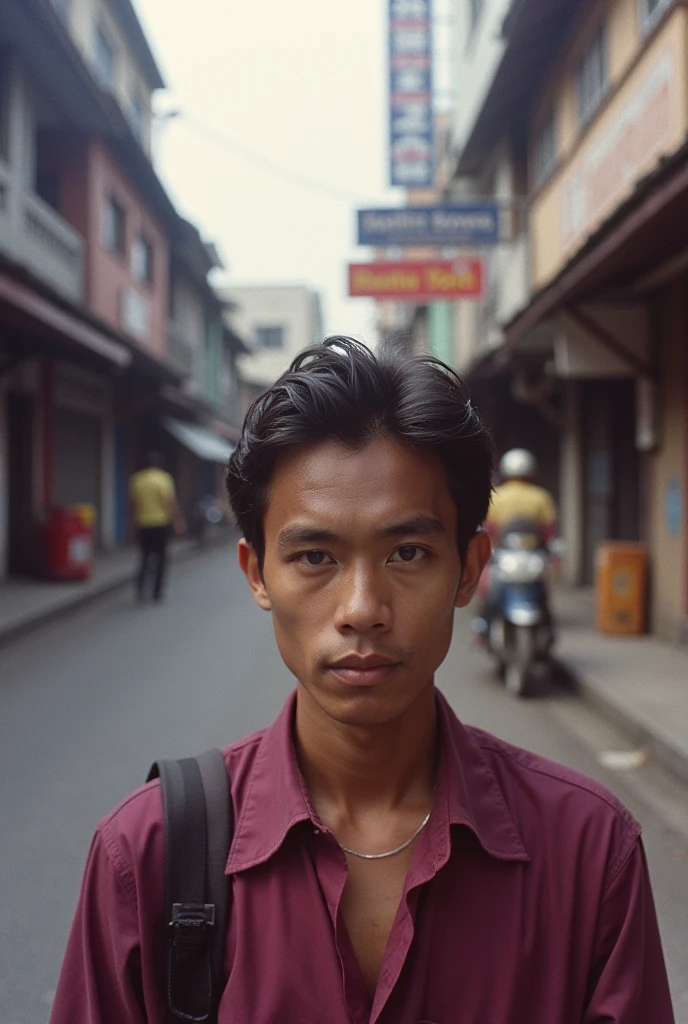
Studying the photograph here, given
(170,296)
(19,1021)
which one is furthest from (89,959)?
(170,296)

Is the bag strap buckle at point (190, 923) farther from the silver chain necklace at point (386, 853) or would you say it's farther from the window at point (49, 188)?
the window at point (49, 188)

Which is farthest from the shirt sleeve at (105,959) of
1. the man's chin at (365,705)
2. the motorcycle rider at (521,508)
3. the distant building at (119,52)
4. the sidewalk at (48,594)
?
the distant building at (119,52)

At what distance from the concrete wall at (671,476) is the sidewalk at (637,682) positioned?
0.38 meters

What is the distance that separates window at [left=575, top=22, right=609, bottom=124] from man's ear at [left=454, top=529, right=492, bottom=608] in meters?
10.0

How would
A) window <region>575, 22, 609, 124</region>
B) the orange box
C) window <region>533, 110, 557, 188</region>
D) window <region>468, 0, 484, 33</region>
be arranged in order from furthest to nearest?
window <region>468, 0, 484, 33</region>, window <region>533, 110, 557, 188</region>, window <region>575, 22, 609, 124</region>, the orange box

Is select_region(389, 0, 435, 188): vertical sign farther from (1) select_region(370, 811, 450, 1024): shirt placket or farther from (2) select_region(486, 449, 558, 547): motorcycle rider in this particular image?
(1) select_region(370, 811, 450, 1024): shirt placket

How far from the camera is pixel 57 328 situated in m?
10.9

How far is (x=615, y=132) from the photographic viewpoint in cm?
973

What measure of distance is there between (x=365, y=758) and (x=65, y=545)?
40.0 feet

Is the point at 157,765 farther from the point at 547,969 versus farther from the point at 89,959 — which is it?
the point at 547,969

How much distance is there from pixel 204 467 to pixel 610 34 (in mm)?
26047

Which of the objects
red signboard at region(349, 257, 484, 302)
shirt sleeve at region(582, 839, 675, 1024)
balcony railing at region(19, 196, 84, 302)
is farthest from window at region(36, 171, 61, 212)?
shirt sleeve at region(582, 839, 675, 1024)

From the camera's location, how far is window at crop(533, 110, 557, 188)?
13031mm

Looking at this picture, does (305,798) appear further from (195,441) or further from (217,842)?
(195,441)
